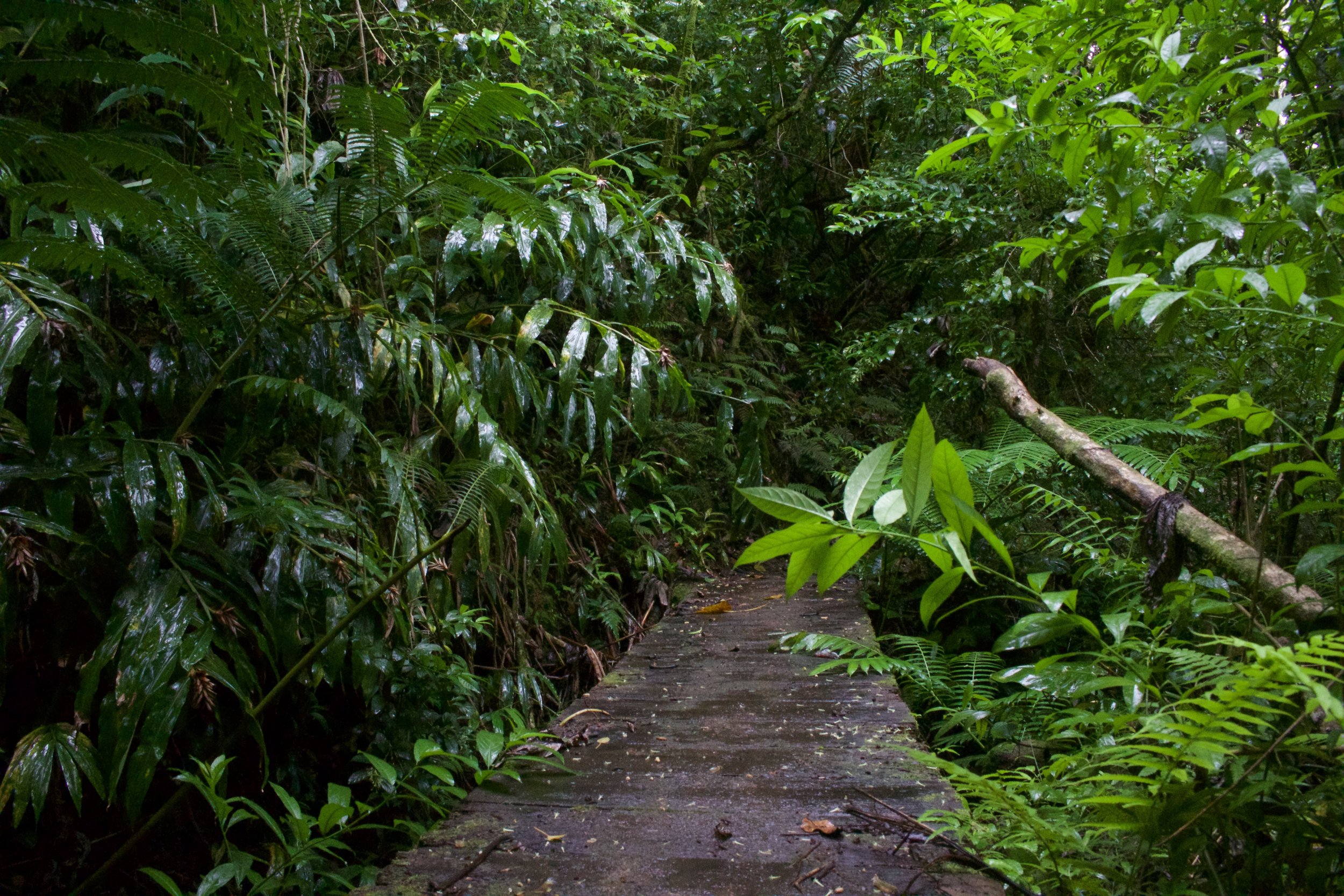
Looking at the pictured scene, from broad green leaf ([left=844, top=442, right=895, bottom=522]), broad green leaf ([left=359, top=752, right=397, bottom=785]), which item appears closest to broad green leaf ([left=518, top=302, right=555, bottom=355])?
broad green leaf ([left=359, top=752, right=397, bottom=785])

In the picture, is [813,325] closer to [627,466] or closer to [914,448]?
[627,466]

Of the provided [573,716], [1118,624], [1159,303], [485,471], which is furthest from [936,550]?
[573,716]

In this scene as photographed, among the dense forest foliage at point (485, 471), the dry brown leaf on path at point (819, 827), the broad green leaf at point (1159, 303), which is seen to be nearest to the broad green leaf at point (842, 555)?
the dense forest foliage at point (485, 471)

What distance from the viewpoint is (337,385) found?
6.37 ft

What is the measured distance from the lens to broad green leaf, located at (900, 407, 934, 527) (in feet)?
2.39

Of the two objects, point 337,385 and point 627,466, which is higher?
point 337,385

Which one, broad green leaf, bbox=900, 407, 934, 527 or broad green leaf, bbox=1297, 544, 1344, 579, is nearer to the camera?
broad green leaf, bbox=900, 407, 934, 527

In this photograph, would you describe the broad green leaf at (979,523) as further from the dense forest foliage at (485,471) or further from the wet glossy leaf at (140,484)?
the wet glossy leaf at (140,484)

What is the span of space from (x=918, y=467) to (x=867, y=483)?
2.0 inches

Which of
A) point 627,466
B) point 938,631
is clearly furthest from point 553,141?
point 938,631

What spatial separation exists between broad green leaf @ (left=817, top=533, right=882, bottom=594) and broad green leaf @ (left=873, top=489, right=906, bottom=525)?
0.02m

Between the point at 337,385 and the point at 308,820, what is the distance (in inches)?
40.3

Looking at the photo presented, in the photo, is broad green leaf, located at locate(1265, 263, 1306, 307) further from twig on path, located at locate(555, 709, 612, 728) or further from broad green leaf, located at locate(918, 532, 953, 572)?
twig on path, located at locate(555, 709, 612, 728)

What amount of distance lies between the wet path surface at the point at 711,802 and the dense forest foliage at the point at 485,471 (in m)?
0.16
